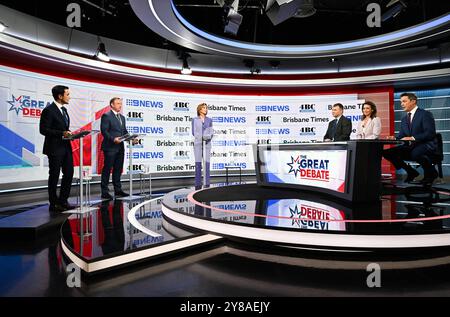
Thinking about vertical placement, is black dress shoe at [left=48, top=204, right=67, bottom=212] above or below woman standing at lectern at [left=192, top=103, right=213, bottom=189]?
below

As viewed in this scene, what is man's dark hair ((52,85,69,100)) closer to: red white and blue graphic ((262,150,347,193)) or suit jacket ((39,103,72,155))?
suit jacket ((39,103,72,155))

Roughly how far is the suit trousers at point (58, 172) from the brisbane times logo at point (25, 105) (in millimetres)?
2609

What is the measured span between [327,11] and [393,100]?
346 centimetres

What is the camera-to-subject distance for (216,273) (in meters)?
2.02

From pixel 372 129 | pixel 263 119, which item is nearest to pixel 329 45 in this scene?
pixel 263 119

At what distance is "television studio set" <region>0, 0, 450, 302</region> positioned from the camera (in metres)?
2.02

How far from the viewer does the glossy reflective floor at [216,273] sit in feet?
5.73

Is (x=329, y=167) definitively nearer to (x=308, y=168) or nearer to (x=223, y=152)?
(x=308, y=168)

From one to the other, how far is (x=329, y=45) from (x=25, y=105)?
6364mm

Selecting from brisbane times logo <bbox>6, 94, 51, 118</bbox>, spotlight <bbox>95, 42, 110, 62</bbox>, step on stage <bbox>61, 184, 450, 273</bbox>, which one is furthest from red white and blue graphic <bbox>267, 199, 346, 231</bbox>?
brisbane times logo <bbox>6, 94, 51, 118</bbox>

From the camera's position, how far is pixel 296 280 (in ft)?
6.19

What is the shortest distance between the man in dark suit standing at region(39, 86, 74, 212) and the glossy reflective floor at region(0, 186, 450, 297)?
3.31ft

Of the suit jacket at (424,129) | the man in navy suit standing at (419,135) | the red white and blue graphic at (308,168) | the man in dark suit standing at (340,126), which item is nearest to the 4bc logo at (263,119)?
the man in dark suit standing at (340,126)

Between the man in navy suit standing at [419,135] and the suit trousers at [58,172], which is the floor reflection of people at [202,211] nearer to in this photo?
the suit trousers at [58,172]
